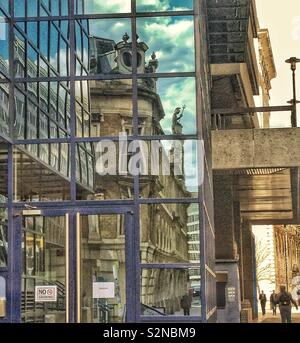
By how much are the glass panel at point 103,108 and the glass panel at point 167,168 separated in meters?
0.45

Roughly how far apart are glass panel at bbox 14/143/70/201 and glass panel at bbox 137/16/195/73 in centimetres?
191

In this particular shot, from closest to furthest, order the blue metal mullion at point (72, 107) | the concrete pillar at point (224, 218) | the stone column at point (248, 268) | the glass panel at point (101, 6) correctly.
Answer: the blue metal mullion at point (72, 107)
the glass panel at point (101, 6)
the concrete pillar at point (224, 218)
the stone column at point (248, 268)

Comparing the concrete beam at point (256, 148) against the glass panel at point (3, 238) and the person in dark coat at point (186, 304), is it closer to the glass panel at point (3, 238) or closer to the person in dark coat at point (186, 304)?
the person in dark coat at point (186, 304)

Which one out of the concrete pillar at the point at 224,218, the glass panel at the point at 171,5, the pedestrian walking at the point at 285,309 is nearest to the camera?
the glass panel at the point at 171,5

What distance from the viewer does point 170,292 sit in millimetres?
12703

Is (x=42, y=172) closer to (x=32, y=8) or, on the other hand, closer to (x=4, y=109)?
(x=4, y=109)

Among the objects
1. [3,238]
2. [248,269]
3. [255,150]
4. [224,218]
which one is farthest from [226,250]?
[3,238]

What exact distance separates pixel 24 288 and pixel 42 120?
96.6 inches

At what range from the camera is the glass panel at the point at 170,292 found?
12672 mm

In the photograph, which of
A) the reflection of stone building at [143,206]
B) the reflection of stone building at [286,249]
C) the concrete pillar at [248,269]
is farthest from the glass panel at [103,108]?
the reflection of stone building at [286,249]

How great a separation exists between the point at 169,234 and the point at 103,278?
112 centimetres

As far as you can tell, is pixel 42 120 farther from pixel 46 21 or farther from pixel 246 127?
pixel 246 127

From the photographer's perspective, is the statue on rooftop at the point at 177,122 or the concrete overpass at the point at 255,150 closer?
the statue on rooftop at the point at 177,122
